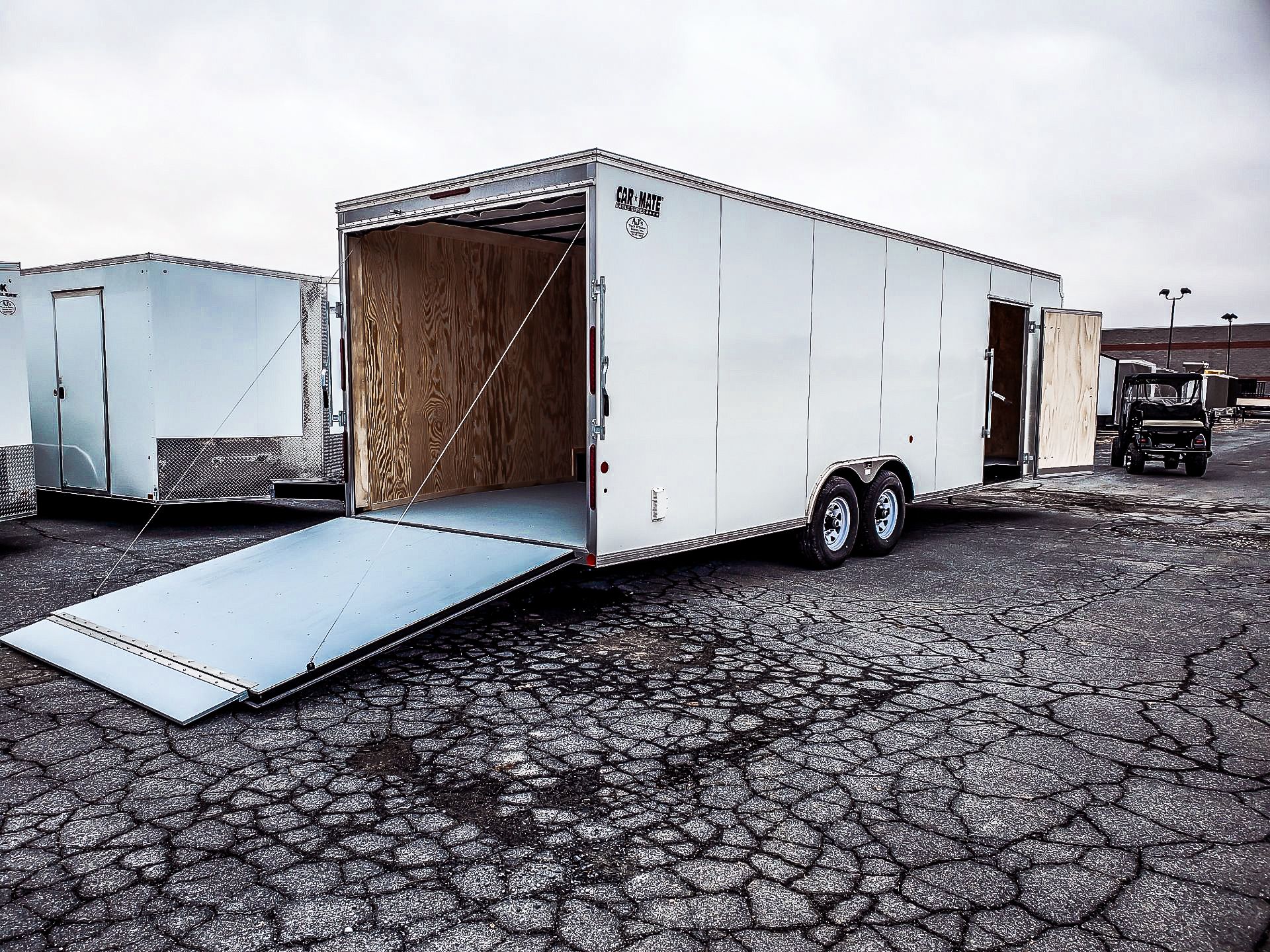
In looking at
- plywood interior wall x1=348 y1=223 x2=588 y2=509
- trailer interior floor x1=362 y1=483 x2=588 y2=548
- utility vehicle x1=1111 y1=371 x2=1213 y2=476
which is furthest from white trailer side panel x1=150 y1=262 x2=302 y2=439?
utility vehicle x1=1111 y1=371 x2=1213 y2=476

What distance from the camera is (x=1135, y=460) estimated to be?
18703 millimetres

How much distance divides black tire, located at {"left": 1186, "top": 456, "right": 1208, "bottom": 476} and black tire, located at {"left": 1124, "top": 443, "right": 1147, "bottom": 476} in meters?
0.79

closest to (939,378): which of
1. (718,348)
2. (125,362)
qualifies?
(718,348)

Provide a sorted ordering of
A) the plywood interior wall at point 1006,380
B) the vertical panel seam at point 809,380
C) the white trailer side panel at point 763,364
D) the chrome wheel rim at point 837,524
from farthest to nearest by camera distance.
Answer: the plywood interior wall at point 1006,380 → the chrome wheel rim at point 837,524 → the vertical panel seam at point 809,380 → the white trailer side panel at point 763,364

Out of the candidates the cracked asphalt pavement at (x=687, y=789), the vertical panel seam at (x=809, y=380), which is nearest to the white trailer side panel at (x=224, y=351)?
the cracked asphalt pavement at (x=687, y=789)

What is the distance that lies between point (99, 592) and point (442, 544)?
3145 millimetres

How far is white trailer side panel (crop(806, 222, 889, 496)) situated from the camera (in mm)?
7828

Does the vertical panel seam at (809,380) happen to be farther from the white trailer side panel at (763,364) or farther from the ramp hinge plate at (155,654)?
the ramp hinge plate at (155,654)

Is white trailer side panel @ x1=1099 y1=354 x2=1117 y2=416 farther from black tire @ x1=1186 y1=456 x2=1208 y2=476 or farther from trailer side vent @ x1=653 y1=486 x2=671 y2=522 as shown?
trailer side vent @ x1=653 y1=486 x2=671 y2=522

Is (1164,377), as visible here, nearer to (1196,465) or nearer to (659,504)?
(1196,465)

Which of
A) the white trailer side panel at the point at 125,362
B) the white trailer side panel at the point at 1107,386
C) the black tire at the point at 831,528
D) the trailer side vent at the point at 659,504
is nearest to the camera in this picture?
the trailer side vent at the point at 659,504

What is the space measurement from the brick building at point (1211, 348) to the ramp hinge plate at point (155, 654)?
6613 centimetres

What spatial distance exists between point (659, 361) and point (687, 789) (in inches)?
126

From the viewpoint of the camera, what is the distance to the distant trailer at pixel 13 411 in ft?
28.7
